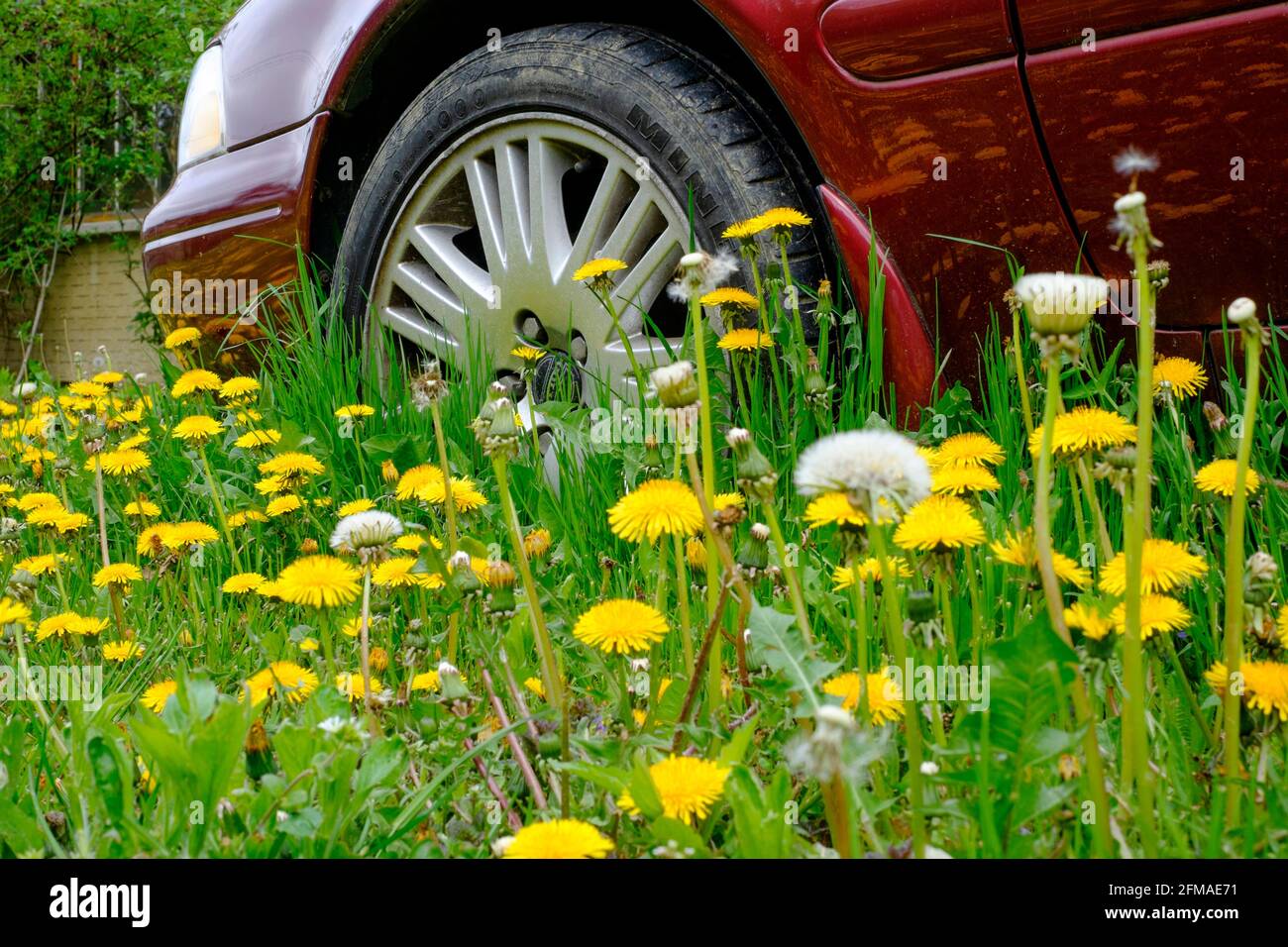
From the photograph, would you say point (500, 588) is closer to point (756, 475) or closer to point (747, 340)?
point (756, 475)

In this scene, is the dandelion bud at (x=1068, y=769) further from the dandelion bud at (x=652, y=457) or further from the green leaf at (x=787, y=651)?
the dandelion bud at (x=652, y=457)

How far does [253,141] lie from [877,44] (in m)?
1.92

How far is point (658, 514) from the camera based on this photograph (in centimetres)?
118

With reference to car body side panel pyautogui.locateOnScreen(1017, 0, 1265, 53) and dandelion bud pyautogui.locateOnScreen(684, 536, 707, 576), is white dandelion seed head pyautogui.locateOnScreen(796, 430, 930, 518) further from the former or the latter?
car body side panel pyautogui.locateOnScreen(1017, 0, 1265, 53)

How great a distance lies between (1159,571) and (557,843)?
67 cm

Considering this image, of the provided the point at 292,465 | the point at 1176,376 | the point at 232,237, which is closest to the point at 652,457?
the point at 1176,376

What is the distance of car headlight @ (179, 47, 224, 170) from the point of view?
10.9ft

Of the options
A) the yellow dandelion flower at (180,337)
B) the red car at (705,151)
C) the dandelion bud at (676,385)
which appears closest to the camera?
the dandelion bud at (676,385)

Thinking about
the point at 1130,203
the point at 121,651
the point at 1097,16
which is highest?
the point at 1097,16

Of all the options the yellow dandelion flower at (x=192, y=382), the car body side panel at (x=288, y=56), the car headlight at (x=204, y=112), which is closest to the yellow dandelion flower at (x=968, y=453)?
the yellow dandelion flower at (x=192, y=382)

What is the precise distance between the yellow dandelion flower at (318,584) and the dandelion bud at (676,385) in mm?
559

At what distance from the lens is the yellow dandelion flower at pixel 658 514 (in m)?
1.17
